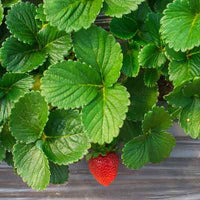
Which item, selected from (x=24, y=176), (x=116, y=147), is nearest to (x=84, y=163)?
(x=116, y=147)

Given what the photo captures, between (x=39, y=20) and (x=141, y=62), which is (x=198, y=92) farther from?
(x=39, y=20)

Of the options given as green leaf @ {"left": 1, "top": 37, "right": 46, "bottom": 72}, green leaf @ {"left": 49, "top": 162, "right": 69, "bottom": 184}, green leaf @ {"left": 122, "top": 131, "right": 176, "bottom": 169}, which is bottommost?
green leaf @ {"left": 49, "top": 162, "right": 69, "bottom": 184}

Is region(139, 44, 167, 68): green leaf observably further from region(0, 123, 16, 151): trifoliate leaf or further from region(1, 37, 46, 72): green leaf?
region(0, 123, 16, 151): trifoliate leaf

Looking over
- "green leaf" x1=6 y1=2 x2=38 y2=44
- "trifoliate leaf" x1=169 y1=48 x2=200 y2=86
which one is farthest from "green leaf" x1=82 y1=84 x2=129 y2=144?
"green leaf" x1=6 y1=2 x2=38 y2=44

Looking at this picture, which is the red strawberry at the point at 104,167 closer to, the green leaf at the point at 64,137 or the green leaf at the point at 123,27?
the green leaf at the point at 64,137

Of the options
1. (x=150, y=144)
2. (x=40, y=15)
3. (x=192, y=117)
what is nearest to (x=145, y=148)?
(x=150, y=144)

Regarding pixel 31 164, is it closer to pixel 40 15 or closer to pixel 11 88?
pixel 11 88

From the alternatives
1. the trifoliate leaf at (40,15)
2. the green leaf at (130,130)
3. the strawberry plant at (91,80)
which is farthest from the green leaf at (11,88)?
the green leaf at (130,130)
